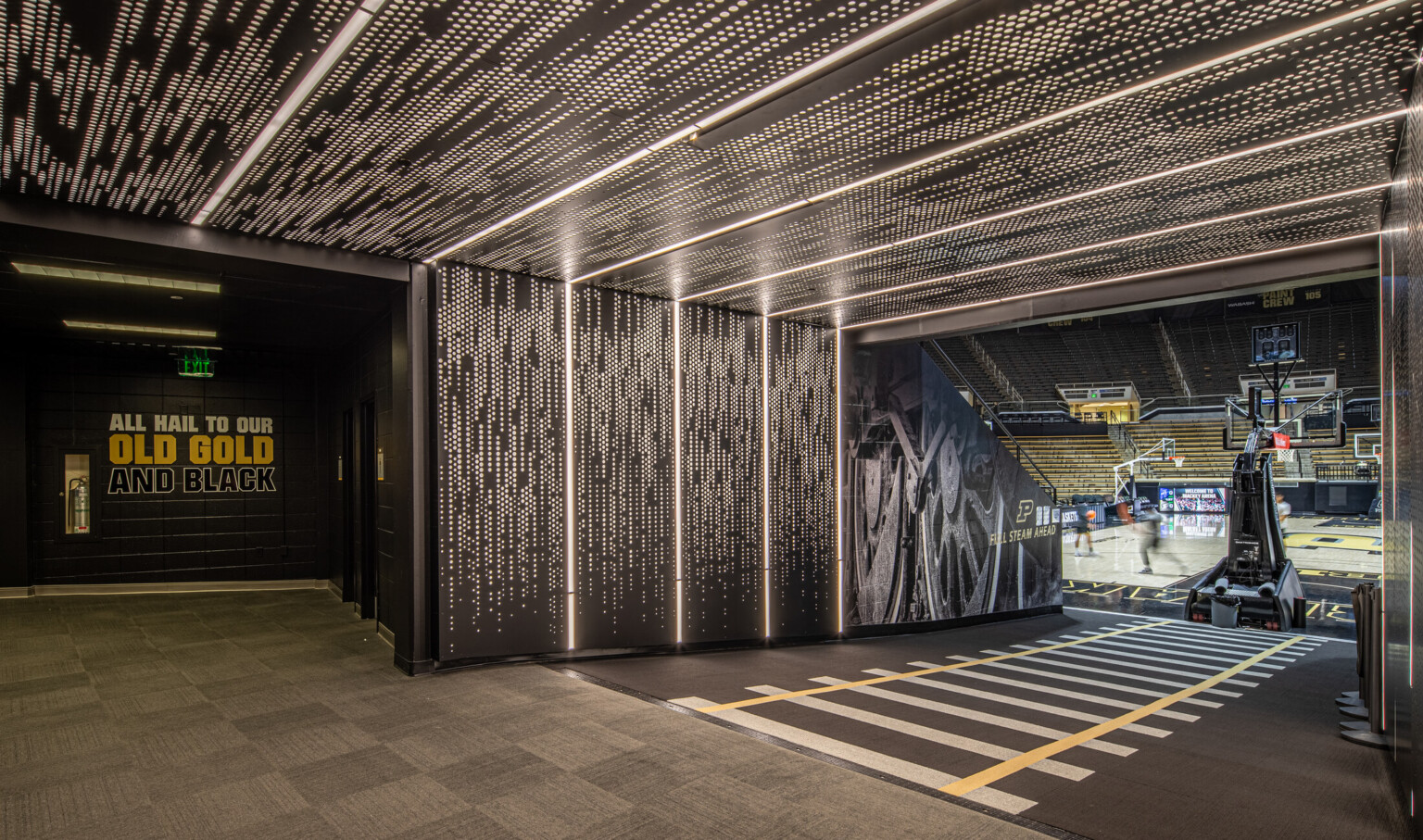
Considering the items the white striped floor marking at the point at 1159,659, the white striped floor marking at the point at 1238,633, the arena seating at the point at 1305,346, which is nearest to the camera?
the white striped floor marking at the point at 1159,659

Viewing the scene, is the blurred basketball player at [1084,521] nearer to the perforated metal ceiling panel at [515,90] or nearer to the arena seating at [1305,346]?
the arena seating at [1305,346]

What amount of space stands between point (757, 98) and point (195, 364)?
8.66m

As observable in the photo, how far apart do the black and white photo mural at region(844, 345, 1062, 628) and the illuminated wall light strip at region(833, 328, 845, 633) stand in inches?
3.0

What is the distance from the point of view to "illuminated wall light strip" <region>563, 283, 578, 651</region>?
581cm

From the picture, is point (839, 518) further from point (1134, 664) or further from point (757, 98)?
point (757, 98)

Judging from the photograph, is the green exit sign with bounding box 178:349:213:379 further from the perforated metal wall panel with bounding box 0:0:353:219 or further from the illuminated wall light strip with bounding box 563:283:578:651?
the illuminated wall light strip with bounding box 563:283:578:651

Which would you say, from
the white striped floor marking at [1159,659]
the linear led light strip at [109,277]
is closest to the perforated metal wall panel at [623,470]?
the linear led light strip at [109,277]

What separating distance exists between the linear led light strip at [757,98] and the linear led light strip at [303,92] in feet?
4.17

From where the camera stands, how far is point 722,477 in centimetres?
686

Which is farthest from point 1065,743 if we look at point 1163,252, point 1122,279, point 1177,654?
point 1177,654

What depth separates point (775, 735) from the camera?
13.0 feet

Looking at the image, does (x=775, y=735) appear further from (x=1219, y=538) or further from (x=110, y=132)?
(x=1219, y=538)

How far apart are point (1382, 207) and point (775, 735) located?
4443 millimetres

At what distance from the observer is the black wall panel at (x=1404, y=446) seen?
8.48 ft
